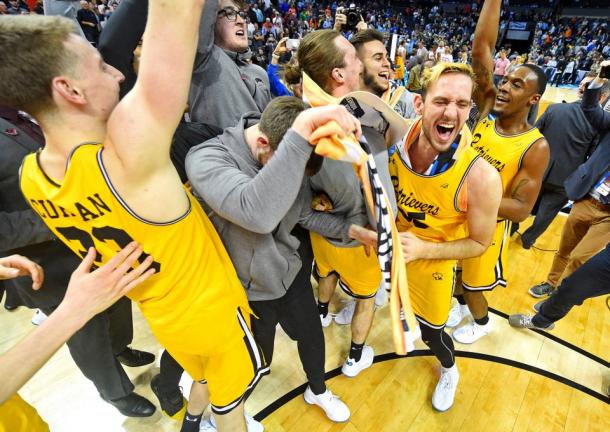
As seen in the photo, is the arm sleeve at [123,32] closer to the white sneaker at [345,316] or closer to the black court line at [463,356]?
the black court line at [463,356]

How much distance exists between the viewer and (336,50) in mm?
1792

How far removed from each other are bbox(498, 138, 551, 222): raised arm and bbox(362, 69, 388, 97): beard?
3.63 feet

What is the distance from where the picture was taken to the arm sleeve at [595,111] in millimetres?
2773

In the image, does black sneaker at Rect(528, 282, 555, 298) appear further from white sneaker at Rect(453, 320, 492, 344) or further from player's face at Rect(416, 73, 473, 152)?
player's face at Rect(416, 73, 473, 152)

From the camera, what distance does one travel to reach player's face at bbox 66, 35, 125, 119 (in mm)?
873

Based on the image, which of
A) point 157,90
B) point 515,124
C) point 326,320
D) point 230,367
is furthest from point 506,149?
point 157,90

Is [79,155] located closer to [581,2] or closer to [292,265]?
[292,265]

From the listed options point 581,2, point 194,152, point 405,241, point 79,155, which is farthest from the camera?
point 581,2

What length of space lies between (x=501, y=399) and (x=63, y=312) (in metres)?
2.62

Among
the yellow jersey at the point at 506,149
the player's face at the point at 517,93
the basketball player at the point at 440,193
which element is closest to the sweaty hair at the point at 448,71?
the basketball player at the point at 440,193

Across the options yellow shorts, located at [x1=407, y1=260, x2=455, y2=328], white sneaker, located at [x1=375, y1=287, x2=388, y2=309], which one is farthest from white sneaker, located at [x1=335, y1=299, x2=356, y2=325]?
yellow shorts, located at [x1=407, y1=260, x2=455, y2=328]

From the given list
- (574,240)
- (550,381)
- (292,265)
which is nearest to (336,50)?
(292,265)

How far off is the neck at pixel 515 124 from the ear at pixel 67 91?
264 centimetres

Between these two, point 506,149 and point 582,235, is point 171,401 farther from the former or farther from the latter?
point 582,235
